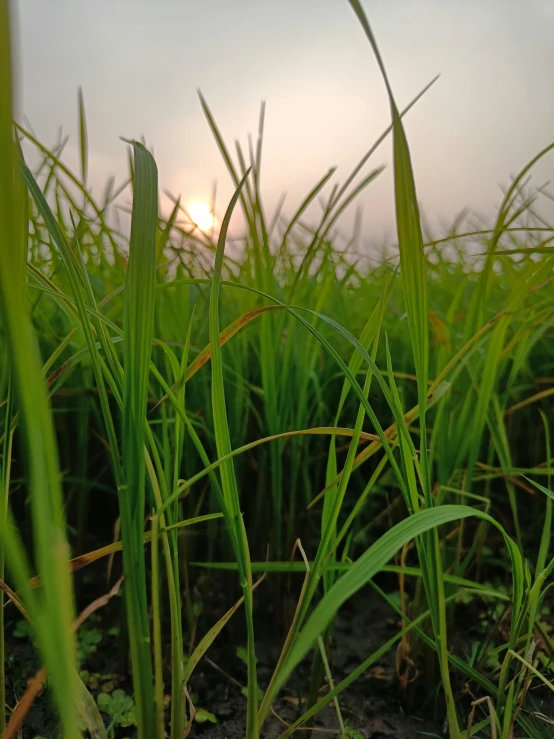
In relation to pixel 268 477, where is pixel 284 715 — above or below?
below

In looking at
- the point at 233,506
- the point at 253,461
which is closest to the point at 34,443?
the point at 233,506

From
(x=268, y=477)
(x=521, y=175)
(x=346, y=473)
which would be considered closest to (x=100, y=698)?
(x=268, y=477)

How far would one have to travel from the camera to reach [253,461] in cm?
81

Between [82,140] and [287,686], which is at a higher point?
[82,140]

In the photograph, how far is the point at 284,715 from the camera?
687mm

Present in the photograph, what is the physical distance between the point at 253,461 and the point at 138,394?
0.47 metres

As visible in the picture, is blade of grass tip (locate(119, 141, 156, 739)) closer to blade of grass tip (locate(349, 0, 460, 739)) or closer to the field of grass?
the field of grass

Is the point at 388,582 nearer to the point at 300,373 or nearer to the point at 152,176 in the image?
the point at 300,373

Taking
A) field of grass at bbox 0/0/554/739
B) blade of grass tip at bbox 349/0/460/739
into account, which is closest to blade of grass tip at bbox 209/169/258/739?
field of grass at bbox 0/0/554/739

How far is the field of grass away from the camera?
337mm

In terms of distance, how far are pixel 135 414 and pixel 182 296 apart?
1.87ft

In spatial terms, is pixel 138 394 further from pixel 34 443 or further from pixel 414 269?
pixel 414 269

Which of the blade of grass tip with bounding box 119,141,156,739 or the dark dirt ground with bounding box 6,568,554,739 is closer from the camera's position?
the blade of grass tip with bounding box 119,141,156,739

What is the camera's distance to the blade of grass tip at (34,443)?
0.21 meters
